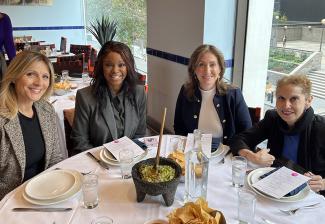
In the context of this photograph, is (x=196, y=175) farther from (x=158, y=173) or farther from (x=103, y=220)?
(x=103, y=220)

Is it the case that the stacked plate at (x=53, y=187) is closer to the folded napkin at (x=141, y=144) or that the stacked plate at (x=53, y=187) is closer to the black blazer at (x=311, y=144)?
the folded napkin at (x=141, y=144)

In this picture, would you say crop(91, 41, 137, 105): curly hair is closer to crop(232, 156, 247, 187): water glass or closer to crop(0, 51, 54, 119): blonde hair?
crop(0, 51, 54, 119): blonde hair

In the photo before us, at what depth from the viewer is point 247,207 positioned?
112 cm

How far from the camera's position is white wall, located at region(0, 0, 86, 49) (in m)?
7.20

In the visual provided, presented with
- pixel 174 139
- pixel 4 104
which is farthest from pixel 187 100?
pixel 4 104

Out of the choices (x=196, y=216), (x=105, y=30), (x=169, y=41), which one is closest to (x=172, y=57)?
(x=169, y=41)

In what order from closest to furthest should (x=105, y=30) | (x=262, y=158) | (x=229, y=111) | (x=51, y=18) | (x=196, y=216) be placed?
1. (x=196, y=216)
2. (x=262, y=158)
3. (x=229, y=111)
4. (x=105, y=30)
5. (x=51, y=18)

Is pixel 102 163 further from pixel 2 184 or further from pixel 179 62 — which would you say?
pixel 179 62

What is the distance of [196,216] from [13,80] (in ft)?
4.01

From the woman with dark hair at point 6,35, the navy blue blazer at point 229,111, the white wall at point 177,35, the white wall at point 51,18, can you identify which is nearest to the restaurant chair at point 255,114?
the navy blue blazer at point 229,111

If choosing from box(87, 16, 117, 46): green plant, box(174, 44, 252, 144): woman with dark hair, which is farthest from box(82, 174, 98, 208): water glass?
box(87, 16, 117, 46): green plant

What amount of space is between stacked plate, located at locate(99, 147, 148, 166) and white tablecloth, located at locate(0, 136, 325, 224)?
0.39 ft

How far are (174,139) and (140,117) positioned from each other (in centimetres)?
43

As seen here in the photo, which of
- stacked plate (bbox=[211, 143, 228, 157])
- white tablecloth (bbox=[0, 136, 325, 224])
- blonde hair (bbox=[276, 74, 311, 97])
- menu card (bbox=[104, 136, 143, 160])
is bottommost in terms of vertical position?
white tablecloth (bbox=[0, 136, 325, 224])
